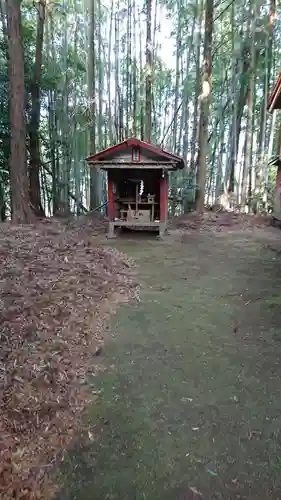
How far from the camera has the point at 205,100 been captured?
11648 mm

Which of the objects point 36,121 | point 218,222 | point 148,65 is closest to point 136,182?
point 218,222

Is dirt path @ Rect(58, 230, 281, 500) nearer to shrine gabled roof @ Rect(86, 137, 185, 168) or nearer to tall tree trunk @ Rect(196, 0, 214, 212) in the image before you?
shrine gabled roof @ Rect(86, 137, 185, 168)

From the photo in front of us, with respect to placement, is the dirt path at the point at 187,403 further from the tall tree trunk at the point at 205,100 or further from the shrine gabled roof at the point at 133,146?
the tall tree trunk at the point at 205,100

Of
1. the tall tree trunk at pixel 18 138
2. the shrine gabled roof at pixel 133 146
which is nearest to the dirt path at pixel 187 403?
the shrine gabled roof at pixel 133 146

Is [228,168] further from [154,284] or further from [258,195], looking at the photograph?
[154,284]

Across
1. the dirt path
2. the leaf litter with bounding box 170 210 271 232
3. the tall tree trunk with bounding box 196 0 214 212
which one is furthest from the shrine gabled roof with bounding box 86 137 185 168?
the dirt path

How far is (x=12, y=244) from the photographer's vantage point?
5656 mm

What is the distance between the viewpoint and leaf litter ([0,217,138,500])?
200 centimetres

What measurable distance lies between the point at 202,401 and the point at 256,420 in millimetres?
371

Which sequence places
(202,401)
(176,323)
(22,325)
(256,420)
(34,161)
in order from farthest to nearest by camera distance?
(34,161)
(176,323)
(22,325)
(202,401)
(256,420)

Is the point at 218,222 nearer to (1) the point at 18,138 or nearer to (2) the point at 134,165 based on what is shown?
(2) the point at 134,165

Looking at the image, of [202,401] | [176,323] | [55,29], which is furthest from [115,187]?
[55,29]

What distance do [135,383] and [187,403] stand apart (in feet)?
1.43

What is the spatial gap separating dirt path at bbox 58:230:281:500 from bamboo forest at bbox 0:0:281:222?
25.2ft
